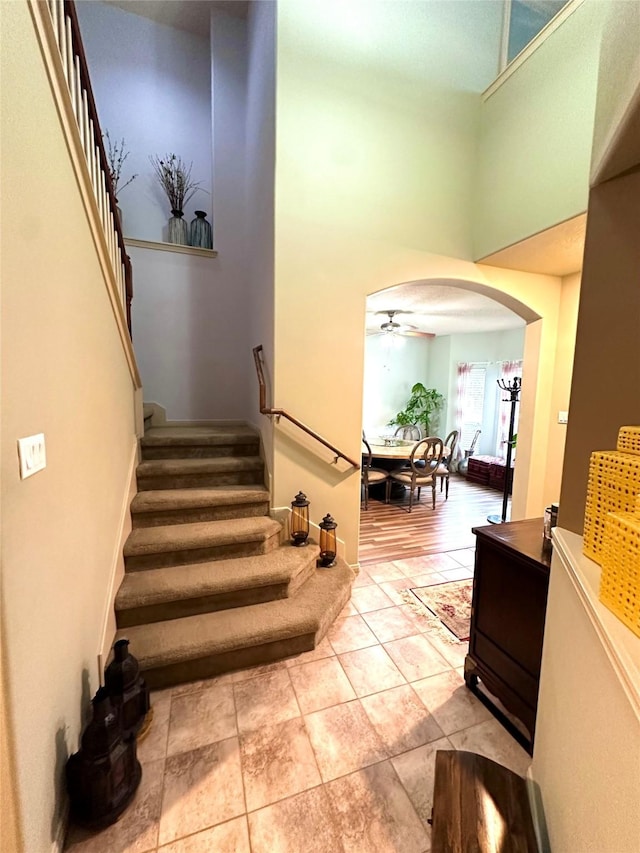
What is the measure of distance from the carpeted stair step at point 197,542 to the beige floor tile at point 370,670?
0.88 metres

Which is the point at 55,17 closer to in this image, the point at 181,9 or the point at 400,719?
the point at 400,719

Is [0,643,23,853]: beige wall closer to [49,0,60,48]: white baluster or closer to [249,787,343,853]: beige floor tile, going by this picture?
[249,787,343,853]: beige floor tile

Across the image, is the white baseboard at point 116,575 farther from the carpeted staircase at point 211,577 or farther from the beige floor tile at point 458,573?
the beige floor tile at point 458,573


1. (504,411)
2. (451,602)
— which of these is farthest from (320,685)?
(504,411)

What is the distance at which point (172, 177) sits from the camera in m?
3.87

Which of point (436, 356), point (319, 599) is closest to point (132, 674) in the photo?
point (319, 599)

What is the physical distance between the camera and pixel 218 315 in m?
3.96

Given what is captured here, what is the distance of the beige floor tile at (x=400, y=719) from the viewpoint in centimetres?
155

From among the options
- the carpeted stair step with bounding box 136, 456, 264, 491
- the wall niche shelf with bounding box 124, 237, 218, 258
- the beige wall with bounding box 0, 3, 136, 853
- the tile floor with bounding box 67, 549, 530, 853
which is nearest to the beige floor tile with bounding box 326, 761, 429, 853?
the tile floor with bounding box 67, 549, 530, 853

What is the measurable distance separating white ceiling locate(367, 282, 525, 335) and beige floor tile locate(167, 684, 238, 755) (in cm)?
312

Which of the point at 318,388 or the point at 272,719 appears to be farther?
the point at 318,388

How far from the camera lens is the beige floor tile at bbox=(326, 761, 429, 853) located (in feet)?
3.91

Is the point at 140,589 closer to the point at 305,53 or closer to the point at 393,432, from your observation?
the point at 305,53

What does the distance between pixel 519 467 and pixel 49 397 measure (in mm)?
3804
